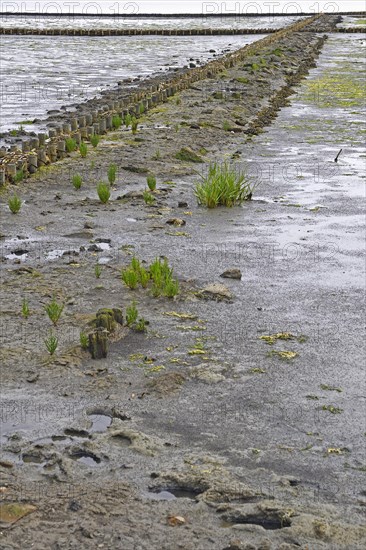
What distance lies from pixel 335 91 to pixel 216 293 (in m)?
15.4

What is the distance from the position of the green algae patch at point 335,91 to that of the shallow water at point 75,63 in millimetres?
4972

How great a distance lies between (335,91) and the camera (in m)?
21.9

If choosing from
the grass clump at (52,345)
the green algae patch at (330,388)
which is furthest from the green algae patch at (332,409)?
the grass clump at (52,345)

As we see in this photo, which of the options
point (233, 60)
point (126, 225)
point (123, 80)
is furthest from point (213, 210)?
point (233, 60)

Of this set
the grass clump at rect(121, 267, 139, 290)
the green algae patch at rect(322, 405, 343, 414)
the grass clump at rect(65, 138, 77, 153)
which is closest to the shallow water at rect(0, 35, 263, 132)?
Answer: the grass clump at rect(65, 138, 77, 153)

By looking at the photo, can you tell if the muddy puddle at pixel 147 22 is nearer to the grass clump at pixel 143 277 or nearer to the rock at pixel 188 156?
the rock at pixel 188 156

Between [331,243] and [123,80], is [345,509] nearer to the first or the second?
[331,243]

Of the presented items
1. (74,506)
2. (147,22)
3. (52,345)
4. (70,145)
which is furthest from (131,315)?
(147,22)

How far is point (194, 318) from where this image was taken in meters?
7.04

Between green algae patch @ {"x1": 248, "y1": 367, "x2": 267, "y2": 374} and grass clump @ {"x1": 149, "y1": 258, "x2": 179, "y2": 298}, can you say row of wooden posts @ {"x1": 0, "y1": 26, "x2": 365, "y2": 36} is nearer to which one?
grass clump @ {"x1": 149, "y1": 258, "x2": 179, "y2": 298}

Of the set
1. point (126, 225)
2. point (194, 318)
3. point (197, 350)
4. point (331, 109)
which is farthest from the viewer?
point (331, 109)

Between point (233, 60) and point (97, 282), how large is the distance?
21387 millimetres

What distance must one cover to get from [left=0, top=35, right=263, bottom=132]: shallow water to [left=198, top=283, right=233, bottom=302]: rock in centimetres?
907

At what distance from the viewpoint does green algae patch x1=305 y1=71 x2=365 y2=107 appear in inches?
790
